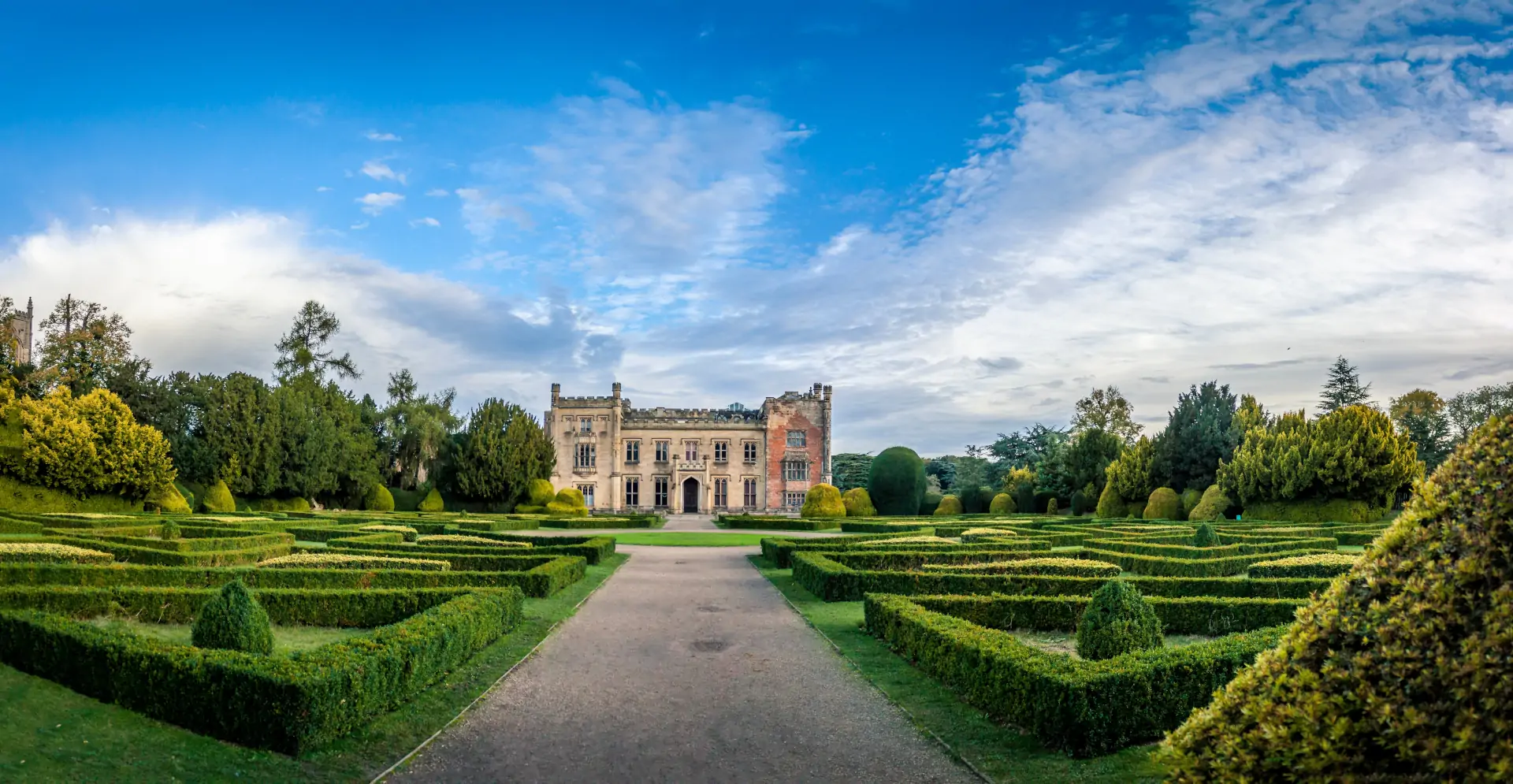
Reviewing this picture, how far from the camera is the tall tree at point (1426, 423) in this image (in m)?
44.5

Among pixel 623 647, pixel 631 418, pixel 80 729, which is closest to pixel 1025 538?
pixel 623 647

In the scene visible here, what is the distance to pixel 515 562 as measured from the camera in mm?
16953

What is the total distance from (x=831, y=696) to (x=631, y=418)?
53.4 meters

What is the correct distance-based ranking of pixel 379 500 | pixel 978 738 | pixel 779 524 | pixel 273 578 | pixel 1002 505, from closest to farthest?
pixel 978 738, pixel 273 578, pixel 779 524, pixel 379 500, pixel 1002 505

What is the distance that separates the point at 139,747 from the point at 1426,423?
56.7 metres

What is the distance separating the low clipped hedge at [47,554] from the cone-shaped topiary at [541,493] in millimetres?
33525

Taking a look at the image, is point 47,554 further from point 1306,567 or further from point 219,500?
point 219,500

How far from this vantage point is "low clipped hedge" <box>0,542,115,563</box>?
15.3m

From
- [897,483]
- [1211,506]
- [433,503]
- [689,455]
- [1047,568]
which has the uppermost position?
[689,455]

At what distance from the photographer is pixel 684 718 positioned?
7805 millimetres

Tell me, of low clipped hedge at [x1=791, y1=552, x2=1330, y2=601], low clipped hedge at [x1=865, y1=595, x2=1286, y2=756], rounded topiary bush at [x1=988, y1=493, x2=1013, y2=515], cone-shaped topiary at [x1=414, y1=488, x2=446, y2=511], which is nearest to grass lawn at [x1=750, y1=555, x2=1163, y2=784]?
low clipped hedge at [x1=865, y1=595, x2=1286, y2=756]

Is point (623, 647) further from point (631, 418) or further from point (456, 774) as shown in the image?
point (631, 418)

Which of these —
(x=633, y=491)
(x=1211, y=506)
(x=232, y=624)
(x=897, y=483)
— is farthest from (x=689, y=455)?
(x=232, y=624)

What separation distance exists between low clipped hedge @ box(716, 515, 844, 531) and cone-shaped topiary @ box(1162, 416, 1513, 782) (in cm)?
3161
